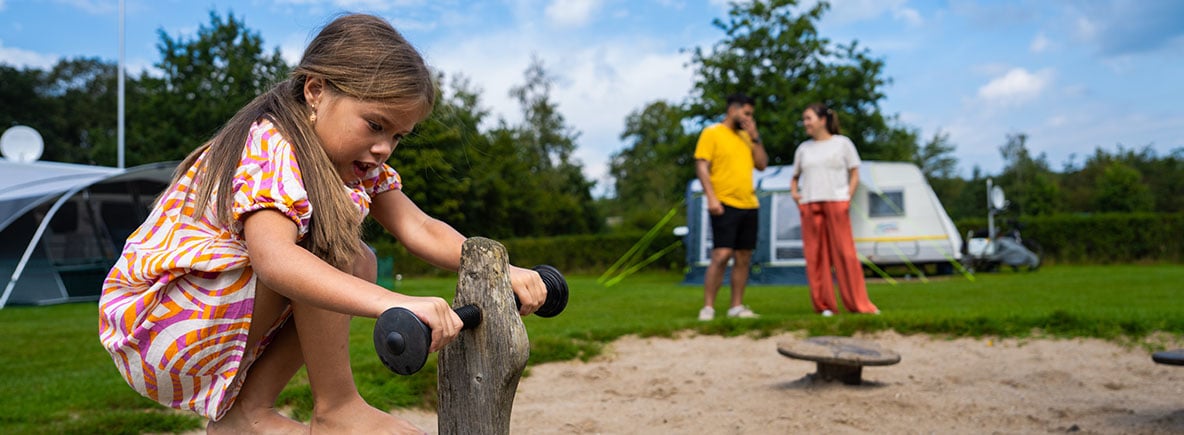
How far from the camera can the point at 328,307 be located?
5.45ft

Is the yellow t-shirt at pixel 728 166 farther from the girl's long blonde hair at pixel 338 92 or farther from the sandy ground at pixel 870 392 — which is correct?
the girl's long blonde hair at pixel 338 92

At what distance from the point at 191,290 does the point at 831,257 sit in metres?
5.81

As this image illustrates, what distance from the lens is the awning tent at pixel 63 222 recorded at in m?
10.5

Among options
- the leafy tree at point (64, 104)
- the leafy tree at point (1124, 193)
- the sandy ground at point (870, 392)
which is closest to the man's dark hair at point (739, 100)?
the sandy ground at point (870, 392)

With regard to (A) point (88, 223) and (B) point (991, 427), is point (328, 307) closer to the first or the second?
(B) point (991, 427)

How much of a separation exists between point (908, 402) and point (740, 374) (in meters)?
1.03

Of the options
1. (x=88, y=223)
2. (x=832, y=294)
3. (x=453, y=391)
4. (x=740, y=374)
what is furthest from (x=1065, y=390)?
(x=88, y=223)

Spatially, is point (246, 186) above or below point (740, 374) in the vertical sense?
above

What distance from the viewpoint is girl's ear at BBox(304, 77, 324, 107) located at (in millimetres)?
2000

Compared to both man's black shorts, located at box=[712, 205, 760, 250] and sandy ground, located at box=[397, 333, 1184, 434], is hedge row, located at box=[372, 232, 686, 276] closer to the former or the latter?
man's black shorts, located at box=[712, 205, 760, 250]

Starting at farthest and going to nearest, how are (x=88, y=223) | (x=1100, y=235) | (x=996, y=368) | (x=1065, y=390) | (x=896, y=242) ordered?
(x=1100, y=235) → (x=896, y=242) → (x=88, y=223) → (x=996, y=368) → (x=1065, y=390)

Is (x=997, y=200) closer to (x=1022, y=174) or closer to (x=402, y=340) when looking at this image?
(x=402, y=340)

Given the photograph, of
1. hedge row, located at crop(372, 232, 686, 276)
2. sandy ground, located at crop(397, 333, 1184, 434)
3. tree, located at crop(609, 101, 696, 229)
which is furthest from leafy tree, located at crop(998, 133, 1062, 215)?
sandy ground, located at crop(397, 333, 1184, 434)

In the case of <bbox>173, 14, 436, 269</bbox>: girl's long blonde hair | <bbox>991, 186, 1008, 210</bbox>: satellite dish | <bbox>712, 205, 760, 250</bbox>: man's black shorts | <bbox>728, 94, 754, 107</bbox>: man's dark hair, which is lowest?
<bbox>712, 205, 760, 250</bbox>: man's black shorts
